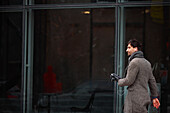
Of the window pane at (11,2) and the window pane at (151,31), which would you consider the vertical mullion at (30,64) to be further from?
the window pane at (151,31)

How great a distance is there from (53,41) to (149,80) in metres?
10.5

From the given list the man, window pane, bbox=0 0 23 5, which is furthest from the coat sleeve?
window pane, bbox=0 0 23 5

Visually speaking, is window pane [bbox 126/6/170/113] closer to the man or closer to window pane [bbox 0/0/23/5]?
window pane [bbox 0/0/23/5]

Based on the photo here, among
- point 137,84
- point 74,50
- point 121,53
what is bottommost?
point 137,84

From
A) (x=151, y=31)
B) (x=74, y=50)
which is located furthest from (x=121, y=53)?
(x=74, y=50)

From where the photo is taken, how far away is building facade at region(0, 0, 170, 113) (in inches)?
251

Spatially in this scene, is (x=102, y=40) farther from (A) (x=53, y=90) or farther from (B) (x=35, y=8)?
(B) (x=35, y=8)

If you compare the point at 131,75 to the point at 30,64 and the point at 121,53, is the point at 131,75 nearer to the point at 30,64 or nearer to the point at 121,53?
the point at 121,53

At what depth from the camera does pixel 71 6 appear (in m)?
6.38

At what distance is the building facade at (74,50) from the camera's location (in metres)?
6.38

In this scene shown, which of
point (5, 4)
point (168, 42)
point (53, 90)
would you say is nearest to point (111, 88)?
point (5, 4)

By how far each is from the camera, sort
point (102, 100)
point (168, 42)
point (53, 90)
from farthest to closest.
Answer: point (168, 42), point (53, 90), point (102, 100)

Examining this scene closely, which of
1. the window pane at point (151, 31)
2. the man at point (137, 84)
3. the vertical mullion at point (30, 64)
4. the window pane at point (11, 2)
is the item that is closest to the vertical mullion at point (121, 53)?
the man at point (137, 84)

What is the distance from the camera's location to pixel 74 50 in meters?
14.6
